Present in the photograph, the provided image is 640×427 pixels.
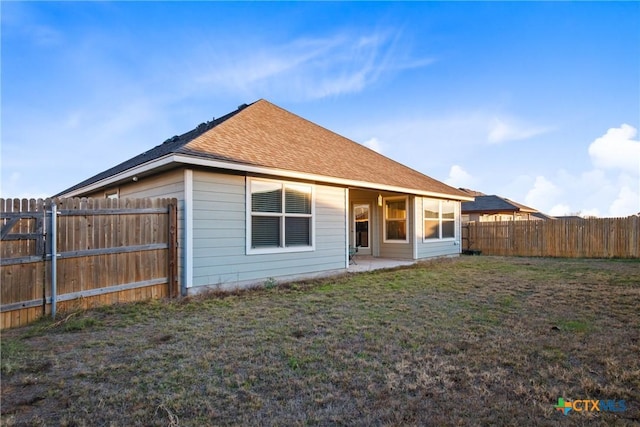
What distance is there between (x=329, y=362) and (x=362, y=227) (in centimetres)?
1043

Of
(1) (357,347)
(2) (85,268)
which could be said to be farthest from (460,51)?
(2) (85,268)

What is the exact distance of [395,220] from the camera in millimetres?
12578

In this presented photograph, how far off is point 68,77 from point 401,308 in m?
11.3

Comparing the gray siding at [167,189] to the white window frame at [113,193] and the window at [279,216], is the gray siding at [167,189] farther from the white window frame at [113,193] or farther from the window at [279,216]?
the window at [279,216]

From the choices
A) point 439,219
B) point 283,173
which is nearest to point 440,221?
point 439,219

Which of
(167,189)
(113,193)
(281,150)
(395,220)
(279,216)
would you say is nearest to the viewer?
(167,189)

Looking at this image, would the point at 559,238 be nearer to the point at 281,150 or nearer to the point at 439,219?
the point at 439,219

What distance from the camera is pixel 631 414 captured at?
2258mm

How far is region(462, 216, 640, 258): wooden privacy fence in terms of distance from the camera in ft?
42.7

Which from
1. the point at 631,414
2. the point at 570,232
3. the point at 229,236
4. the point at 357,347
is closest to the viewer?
the point at 631,414

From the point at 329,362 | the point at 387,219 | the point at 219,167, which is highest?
the point at 219,167

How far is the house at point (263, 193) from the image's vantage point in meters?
6.39

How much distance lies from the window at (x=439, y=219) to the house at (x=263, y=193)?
0.40 meters

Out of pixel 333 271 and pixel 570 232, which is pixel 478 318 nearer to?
pixel 333 271
